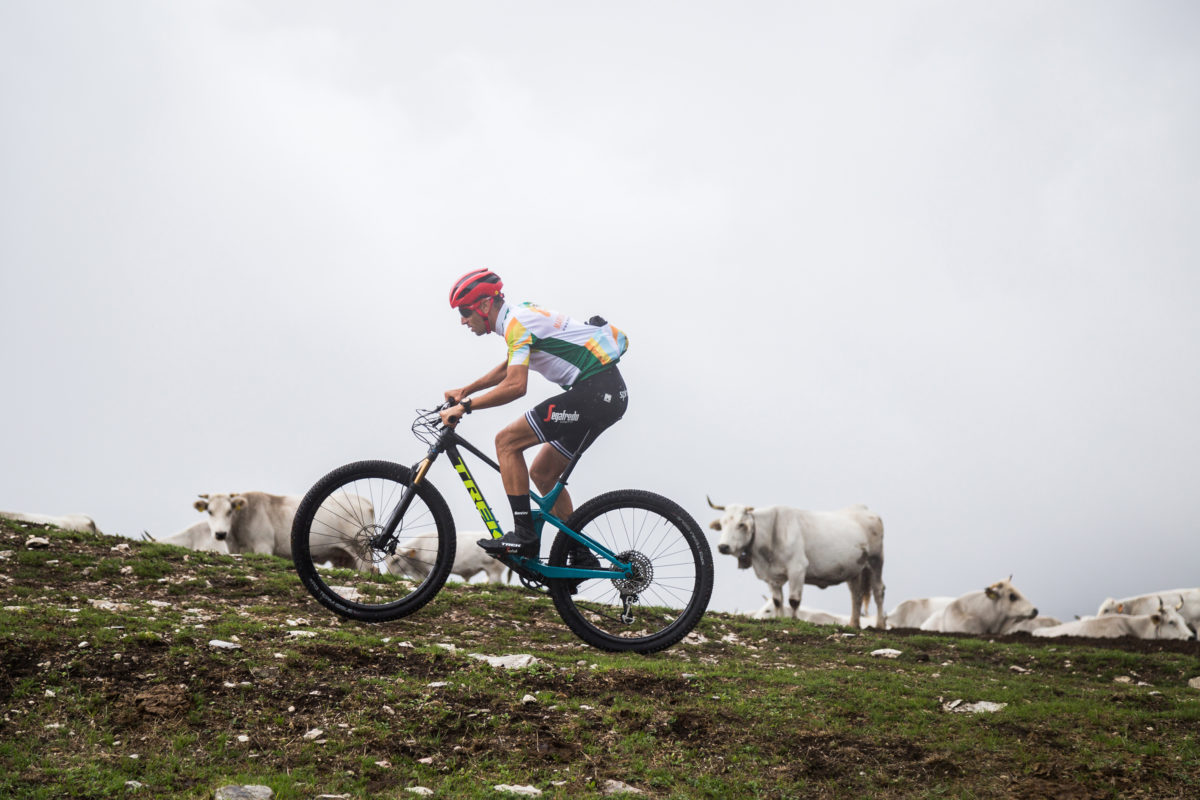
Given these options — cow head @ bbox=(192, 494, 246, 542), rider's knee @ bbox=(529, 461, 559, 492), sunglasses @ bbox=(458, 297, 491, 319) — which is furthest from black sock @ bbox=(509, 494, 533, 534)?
cow head @ bbox=(192, 494, 246, 542)

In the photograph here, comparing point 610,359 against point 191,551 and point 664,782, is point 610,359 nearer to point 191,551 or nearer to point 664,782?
point 664,782

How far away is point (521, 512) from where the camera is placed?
6941 millimetres

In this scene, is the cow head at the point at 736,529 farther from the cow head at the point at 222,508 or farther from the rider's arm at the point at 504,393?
the rider's arm at the point at 504,393

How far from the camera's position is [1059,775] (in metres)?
5.34

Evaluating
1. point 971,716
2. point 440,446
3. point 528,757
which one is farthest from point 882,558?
point 528,757

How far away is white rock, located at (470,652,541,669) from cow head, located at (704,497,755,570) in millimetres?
9918

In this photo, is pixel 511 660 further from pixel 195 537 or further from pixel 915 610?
pixel 915 610

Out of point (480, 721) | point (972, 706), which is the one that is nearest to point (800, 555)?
point (972, 706)

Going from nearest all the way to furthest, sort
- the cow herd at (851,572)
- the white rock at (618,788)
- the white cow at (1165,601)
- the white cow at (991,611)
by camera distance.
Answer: the white rock at (618,788) < the cow herd at (851,572) < the white cow at (991,611) < the white cow at (1165,601)

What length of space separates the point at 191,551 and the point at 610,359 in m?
7.11

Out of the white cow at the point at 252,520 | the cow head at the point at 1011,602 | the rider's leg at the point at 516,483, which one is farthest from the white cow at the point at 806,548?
the rider's leg at the point at 516,483

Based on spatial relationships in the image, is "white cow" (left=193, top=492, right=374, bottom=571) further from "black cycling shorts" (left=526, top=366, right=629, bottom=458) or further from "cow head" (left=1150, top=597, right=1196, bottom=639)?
"cow head" (left=1150, top=597, right=1196, bottom=639)

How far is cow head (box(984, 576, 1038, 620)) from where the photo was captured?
18.7 m

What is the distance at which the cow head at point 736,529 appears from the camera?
1638 centimetres
